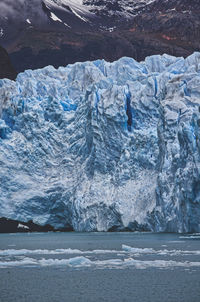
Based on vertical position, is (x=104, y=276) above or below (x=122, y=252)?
below

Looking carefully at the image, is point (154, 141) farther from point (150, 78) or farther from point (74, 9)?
point (74, 9)

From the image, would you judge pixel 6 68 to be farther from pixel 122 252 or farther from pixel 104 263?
pixel 104 263

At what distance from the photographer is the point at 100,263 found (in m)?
26.0

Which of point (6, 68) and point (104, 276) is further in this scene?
point (6, 68)

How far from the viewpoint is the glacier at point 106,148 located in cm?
4272

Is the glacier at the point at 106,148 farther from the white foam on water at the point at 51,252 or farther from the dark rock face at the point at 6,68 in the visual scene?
the dark rock face at the point at 6,68

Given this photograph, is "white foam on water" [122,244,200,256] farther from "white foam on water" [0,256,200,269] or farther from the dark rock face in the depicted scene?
the dark rock face

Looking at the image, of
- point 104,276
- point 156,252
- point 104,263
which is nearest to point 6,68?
point 156,252

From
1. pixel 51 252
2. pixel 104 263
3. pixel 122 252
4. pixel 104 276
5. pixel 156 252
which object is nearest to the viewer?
pixel 104 276

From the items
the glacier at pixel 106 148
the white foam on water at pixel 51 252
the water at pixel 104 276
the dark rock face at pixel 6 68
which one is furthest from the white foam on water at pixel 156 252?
the dark rock face at pixel 6 68

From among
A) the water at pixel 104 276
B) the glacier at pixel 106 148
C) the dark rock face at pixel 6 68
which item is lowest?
the water at pixel 104 276

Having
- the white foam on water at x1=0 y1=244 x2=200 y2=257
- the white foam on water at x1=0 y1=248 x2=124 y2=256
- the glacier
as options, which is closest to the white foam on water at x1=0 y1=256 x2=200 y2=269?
the white foam on water at x1=0 y1=244 x2=200 y2=257

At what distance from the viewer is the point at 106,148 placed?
50312 millimetres

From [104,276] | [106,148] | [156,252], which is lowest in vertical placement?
[104,276]
